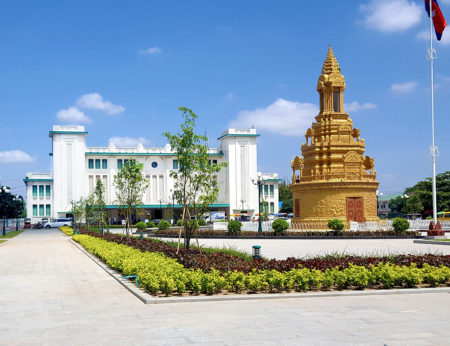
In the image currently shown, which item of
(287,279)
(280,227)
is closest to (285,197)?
(280,227)

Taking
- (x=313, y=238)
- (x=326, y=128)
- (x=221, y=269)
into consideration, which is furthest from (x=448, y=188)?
(x=221, y=269)

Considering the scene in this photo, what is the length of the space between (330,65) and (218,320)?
35420 mm

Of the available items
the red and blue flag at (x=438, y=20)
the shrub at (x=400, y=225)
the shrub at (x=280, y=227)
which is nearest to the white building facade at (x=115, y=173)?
the shrub at (x=280, y=227)

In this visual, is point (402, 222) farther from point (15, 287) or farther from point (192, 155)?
point (15, 287)

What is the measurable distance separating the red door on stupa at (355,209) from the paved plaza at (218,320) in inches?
1022

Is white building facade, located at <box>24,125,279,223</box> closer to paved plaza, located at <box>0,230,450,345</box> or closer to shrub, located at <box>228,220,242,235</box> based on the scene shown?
shrub, located at <box>228,220,242,235</box>

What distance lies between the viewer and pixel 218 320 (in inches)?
336

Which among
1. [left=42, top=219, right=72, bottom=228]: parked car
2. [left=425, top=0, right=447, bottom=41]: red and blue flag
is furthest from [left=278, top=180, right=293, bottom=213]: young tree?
[left=425, top=0, right=447, bottom=41]: red and blue flag

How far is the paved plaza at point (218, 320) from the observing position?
7266 mm

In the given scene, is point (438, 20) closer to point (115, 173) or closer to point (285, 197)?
point (115, 173)

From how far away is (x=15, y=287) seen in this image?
42.7 ft

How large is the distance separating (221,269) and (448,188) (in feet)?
230

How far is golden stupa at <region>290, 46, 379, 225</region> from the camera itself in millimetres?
36781

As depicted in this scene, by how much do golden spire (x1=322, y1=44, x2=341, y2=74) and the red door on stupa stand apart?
10.7 meters
